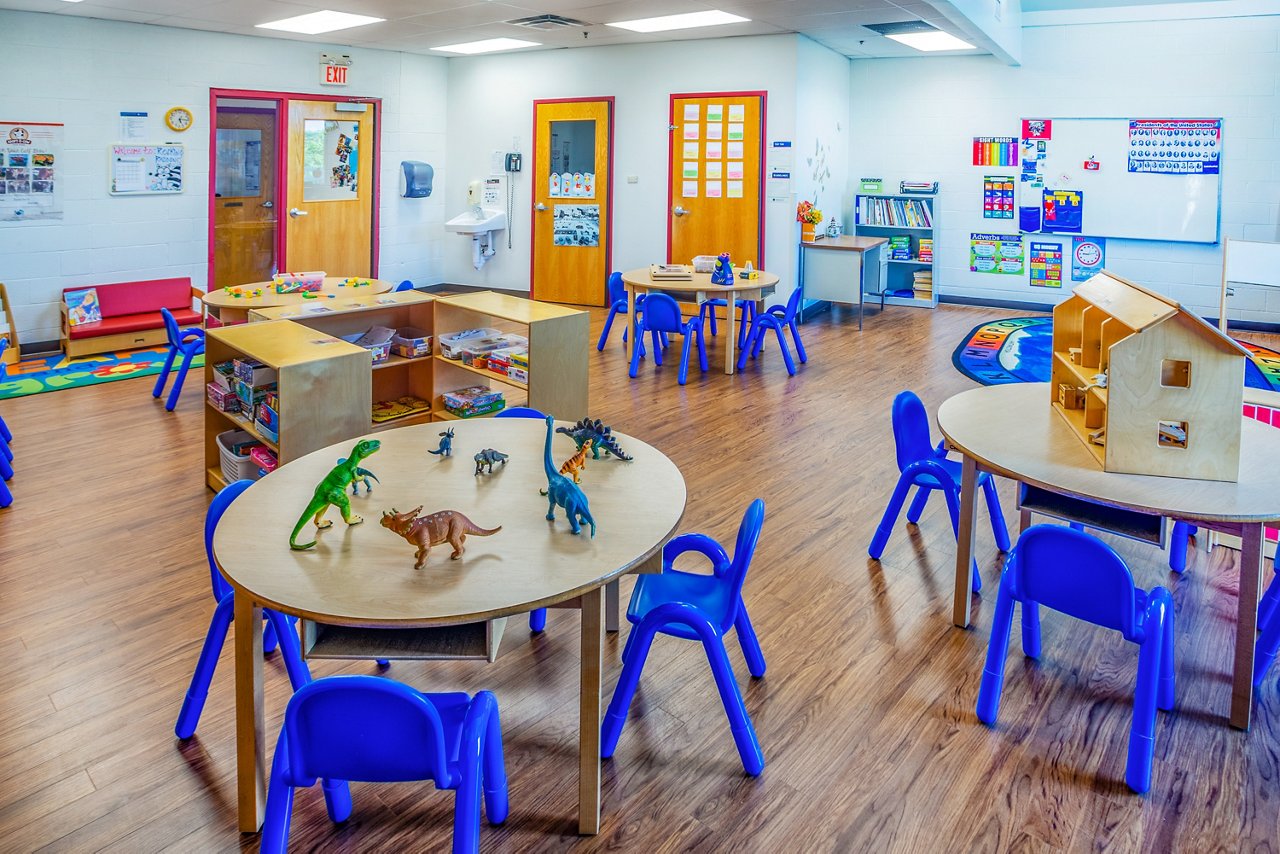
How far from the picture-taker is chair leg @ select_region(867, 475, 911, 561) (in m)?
3.75

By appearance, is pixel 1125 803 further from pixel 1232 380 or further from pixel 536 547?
pixel 536 547

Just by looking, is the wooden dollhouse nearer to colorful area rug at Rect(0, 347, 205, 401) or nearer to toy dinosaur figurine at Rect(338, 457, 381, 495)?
toy dinosaur figurine at Rect(338, 457, 381, 495)

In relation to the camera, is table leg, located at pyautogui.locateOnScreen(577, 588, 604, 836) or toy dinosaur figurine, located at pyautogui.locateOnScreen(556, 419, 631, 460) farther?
toy dinosaur figurine, located at pyautogui.locateOnScreen(556, 419, 631, 460)

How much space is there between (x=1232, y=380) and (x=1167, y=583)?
3.86 ft

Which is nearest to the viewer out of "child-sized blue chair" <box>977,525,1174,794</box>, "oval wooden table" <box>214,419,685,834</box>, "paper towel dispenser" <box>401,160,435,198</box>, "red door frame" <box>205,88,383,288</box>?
"oval wooden table" <box>214,419,685,834</box>

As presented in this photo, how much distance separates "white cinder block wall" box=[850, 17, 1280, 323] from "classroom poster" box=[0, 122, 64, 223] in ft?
24.8

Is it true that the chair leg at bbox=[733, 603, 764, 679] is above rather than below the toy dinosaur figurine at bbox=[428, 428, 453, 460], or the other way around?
below

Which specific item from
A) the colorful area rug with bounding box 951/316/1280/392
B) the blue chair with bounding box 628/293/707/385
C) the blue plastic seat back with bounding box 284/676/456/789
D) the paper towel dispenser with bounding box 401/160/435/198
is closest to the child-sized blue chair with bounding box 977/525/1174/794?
the blue plastic seat back with bounding box 284/676/456/789

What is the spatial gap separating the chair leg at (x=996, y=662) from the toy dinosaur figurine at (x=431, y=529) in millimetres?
1540

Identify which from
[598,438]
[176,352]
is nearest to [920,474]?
[598,438]

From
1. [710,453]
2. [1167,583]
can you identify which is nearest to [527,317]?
[710,453]

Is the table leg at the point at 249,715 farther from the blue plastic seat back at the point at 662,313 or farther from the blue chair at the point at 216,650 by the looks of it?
the blue plastic seat back at the point at 662,313

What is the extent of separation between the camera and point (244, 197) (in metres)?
8.73

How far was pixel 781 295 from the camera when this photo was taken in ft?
29.8
